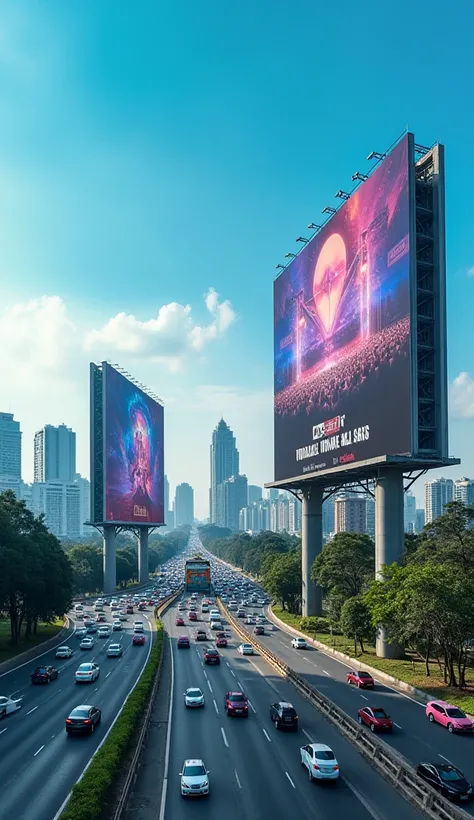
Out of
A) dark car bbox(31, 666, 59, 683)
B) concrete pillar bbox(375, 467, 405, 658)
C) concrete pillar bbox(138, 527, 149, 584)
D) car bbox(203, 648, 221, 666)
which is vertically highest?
concrete pillar bbox(375, 467, 405, 658)

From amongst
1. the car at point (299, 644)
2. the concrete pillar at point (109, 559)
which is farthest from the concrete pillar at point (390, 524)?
the concrete pillar at point (109, 559)

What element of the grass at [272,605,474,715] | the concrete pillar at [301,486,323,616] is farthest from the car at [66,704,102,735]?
the concrete pillar at [301,486,323,616]

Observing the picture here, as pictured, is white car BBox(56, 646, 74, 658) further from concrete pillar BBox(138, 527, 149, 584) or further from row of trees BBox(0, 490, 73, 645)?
concrete pillar BBox(138, 527, 149, 584)

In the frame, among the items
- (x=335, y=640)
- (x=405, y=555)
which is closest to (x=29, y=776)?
(x=405, y=555)

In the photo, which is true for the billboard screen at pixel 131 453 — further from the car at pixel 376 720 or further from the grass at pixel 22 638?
the car at pixel 376 720

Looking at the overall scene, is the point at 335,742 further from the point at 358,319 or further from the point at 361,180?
the point at 361,180
